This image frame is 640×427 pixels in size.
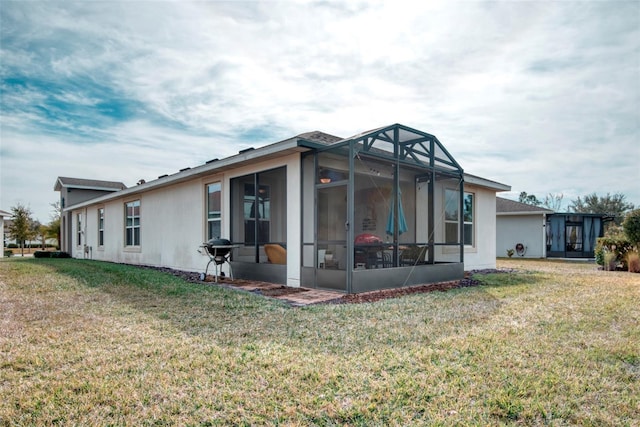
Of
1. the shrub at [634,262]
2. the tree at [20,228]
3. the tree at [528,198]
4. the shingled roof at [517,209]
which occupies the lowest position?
the shrub at [634,262]

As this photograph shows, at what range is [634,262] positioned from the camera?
10906 millimetres

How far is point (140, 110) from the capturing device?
12.8 meters

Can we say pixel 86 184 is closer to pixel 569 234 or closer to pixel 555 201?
pixel 569 234

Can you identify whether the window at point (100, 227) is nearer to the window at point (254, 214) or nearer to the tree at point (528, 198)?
the window at point (254, 214)

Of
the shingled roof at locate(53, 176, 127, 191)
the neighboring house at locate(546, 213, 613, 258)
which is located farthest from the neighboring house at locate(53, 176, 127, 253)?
the neighboring house at locate(546, 213, 613, 258)

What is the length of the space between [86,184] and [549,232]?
25.1m

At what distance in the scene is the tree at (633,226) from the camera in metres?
11.0

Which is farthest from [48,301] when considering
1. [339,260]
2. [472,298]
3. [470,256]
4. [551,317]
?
[470,256]

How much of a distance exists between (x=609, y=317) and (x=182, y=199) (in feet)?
32.8

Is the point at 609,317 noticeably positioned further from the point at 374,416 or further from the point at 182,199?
the point at 182,199

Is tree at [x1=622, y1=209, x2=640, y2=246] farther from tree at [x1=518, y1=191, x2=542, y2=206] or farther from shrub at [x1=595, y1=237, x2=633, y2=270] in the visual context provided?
tree at [x1=518, y1=191, x2=542, y2=206]

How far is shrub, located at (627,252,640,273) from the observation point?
35.6ft

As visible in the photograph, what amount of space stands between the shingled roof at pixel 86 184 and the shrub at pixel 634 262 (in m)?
23.3

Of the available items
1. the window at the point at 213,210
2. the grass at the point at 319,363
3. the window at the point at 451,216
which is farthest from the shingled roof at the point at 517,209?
the window at the point at 213,210
